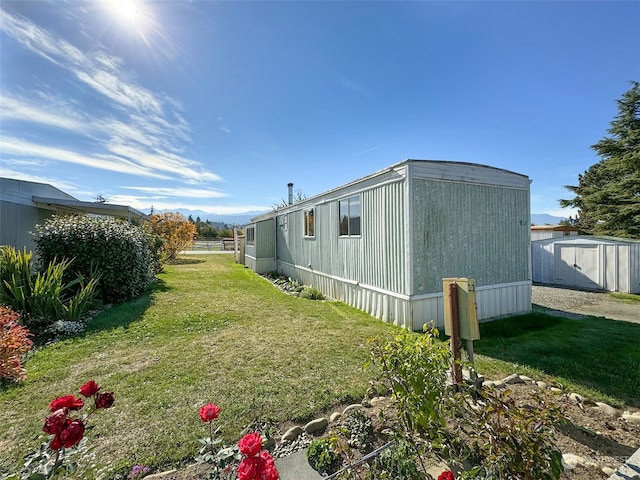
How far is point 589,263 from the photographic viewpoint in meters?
10.1

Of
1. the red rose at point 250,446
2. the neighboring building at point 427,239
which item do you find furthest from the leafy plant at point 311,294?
the red rose at point 250,446

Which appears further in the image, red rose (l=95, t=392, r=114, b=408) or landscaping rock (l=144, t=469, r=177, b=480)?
landscaping rock (l=144, t=469, r=177, b=480)

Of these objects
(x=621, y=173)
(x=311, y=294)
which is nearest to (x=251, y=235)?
(x=311, y=294)

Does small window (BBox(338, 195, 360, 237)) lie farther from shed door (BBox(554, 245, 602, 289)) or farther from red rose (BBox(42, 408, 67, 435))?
shed door (BBox(554, 245, 602, 289))

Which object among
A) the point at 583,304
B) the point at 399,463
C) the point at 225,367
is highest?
the point at 399,463

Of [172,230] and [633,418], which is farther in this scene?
[172,230]

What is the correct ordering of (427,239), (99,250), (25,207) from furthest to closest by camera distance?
1. (25,207)
2. (99,250)
3. (427,239)

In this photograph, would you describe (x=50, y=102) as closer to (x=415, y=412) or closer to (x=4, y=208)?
(x=4, y=208)

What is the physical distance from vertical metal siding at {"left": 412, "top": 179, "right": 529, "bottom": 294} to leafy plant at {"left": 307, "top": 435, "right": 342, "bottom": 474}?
3.74 m

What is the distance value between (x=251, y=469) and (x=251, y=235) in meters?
14.4

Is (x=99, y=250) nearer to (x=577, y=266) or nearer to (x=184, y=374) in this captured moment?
(x=184, y=374)

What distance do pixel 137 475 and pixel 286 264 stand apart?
10.4 m

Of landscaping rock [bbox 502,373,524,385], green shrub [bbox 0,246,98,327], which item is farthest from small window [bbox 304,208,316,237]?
landscaping rock [bbox 502,373,524,385]

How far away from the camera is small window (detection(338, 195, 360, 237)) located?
698cm
